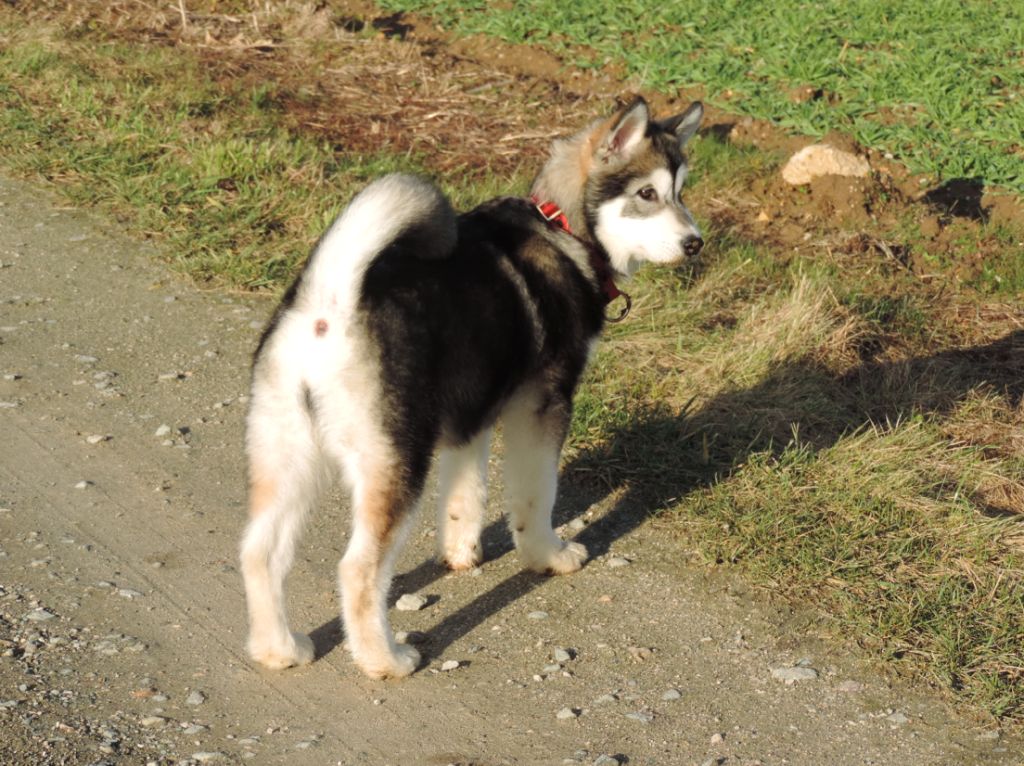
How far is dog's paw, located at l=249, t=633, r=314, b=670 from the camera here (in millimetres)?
4090

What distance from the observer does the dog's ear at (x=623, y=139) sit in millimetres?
4816

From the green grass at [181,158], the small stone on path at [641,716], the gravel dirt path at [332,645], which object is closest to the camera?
the gravel dirt path at [332,645]

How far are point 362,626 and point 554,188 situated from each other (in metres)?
1.84

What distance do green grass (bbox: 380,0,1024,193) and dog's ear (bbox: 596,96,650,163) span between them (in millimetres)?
4149

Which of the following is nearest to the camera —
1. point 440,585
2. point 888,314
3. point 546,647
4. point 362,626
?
point 362,626

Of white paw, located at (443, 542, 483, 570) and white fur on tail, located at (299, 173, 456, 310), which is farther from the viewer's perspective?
white paw, located at (443, 542, 483, 570)

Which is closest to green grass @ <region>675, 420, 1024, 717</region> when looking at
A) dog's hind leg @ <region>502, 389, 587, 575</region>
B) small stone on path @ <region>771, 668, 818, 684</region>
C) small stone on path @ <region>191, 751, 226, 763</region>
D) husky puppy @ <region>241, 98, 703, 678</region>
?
small stone on path @ <region>771, 668, 818, 684</region>

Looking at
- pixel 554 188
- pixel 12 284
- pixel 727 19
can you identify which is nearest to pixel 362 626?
pixel 554 188

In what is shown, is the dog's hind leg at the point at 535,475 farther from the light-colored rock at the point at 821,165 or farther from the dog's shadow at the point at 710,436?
the light-colored rock at the point at 821,165

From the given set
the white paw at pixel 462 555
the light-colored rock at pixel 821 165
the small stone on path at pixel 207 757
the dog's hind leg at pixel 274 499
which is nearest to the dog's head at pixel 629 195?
the white paw at pixel 462 555

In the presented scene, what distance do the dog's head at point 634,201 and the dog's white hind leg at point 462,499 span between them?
0.86 meters

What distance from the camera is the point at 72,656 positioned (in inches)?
161

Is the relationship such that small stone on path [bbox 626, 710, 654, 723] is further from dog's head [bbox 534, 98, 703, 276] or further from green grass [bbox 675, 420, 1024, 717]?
dog's head [bbox 534, 98, 703, 276]

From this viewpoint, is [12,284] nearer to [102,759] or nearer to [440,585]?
[440,585]
